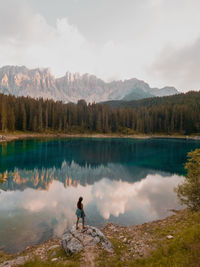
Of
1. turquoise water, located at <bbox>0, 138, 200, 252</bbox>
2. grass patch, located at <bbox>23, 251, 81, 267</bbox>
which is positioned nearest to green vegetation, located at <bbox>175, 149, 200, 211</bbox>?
turquoise water, located at <bbox>0, 138, 200, 252</bbox>

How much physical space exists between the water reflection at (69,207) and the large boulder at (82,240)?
5.31m

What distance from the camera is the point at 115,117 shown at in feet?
577

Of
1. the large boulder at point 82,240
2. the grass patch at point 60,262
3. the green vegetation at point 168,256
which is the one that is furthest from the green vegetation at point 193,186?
the grass patch at point 60,262

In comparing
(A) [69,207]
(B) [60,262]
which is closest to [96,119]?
(A) [69,207]

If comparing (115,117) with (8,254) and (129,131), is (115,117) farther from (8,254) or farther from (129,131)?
(8,254)

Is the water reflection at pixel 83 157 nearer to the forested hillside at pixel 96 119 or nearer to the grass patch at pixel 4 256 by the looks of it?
the grass patch at pixel 4 256

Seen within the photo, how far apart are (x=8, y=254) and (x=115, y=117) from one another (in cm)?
16621

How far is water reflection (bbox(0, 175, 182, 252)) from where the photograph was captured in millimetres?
17438

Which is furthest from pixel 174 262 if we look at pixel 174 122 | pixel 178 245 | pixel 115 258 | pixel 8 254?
pixel 174 122

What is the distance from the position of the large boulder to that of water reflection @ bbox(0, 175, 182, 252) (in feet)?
17.4

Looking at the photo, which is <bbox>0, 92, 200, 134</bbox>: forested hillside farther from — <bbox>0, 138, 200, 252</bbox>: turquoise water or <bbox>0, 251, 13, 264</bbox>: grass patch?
<bbox>0, 251, 13, 264</bbox>: grass patch

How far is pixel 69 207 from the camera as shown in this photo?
79.5 feet

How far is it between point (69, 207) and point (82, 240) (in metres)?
12.5

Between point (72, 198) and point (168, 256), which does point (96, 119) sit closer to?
point (72, 198)
